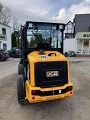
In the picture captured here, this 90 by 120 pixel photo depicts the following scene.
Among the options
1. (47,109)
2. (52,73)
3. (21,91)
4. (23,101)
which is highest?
(52,73)

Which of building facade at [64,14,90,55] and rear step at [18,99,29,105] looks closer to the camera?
rear step at [18,99,29,105]

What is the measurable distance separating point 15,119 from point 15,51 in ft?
71.1

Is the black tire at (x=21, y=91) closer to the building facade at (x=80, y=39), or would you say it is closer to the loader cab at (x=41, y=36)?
the loader cab at (x=41, y=36)

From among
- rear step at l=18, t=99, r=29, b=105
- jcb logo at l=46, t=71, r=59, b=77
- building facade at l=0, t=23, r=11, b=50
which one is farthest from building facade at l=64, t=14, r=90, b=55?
jcb logo at l=46, t=71, r=59, b=77

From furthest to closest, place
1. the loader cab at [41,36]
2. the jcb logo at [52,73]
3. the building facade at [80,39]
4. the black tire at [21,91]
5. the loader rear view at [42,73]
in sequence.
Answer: the building facade at [80,39]
the loader cab at [41,36]
the black tire at [21,91]
the jcb logo at [52,73]
the loader rear view at [42,73]

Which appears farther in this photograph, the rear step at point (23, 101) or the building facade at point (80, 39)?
the building facade at point (80, 39)

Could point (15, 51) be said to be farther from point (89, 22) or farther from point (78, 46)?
point (89, 22)

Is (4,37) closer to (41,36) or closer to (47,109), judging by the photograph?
(41,36)

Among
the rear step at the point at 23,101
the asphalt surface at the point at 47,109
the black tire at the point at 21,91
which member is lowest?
the asphalt surface at the point at 47,109

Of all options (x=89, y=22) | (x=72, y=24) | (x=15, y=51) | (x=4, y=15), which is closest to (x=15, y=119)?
(x=15, y=51)

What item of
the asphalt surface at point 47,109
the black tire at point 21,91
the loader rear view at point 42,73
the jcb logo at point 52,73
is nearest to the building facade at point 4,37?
the asphalt surface at point 47,109

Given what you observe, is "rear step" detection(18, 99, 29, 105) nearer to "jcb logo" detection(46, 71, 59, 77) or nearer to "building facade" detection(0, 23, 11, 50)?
"jcb logo" detection(46, 71, 59, 77)

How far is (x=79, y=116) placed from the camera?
5.07 m

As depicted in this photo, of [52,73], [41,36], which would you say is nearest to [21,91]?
[52,73]
